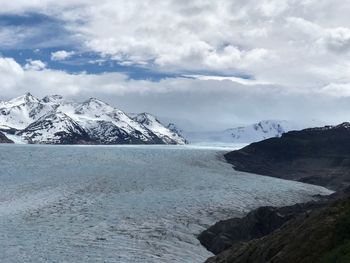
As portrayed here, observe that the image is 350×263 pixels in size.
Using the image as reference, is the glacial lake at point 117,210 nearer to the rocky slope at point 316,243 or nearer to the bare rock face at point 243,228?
the bare rock face at point 243,228

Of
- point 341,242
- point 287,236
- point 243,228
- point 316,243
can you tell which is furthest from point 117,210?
point 341,242

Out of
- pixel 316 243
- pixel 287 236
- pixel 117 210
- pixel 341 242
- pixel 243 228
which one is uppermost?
pixel 341 242

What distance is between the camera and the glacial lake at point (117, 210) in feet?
210

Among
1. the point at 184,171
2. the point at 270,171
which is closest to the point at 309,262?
the point at 184,171

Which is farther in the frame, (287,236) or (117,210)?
(117,210)

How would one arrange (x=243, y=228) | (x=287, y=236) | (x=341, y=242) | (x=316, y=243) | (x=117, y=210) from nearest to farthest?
1. (x=341, y=242)
2. (x=316, y=243)
3. (x=287, y=236)
4. (x=243, y=228)
5. (x=117, y=210)

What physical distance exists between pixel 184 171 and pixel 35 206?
277 ft

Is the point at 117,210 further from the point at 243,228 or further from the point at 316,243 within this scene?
the point at 316,243

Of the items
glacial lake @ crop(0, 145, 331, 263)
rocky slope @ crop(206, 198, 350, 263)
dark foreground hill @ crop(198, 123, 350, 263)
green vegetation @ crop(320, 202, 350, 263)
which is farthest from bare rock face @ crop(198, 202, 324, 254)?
green vegetation @ crop(320, 202, 350, 263)

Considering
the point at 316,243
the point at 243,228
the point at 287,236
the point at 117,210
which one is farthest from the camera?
the point at 117,210

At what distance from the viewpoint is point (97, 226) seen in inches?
A: 3039

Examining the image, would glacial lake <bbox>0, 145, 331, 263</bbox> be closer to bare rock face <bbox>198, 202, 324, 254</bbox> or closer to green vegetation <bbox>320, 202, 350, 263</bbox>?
bare rock face <bbox>198, 202, 324, 254</bbox>

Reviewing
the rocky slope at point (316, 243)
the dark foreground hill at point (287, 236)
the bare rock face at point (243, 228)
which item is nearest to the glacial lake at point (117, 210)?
the bare rock face at point (243, 228)

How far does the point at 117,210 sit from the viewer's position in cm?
9125
